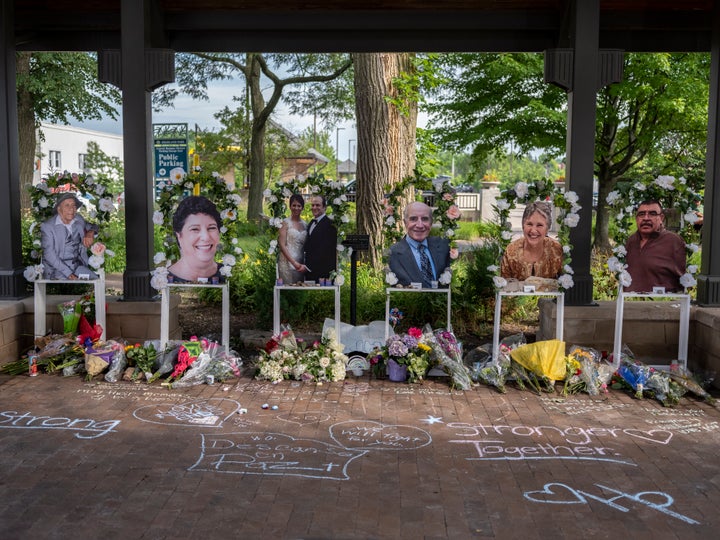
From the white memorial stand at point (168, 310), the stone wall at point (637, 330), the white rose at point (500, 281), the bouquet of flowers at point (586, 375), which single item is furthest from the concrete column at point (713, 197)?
the white memorial stand at point (168, 310)

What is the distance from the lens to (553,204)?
27.0 feet

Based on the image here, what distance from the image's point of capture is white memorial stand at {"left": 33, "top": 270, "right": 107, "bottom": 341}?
8.32 m

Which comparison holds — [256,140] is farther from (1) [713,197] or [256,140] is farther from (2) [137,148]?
(1) [713,197]

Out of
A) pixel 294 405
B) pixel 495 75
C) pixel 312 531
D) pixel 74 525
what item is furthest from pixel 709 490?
pixel 495 75

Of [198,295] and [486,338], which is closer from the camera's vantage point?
[486,338]

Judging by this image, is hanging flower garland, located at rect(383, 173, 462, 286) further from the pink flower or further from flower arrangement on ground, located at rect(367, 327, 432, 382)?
flower arrangement on ground, located at rect(367, 327, 432, 382)

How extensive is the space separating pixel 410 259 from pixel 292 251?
1.33m

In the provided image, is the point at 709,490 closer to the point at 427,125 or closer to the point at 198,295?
the point at 198,295

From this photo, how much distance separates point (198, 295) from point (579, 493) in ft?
26.8

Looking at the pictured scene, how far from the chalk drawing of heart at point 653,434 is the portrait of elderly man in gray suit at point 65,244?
18.5ft

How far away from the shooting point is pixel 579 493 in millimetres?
4957

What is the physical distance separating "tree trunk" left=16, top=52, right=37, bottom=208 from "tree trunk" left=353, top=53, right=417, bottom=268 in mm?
9494

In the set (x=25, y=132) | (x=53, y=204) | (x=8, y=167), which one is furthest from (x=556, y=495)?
(x=25, y=132)

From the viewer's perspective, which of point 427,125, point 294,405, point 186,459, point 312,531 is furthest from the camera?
point 427,125
